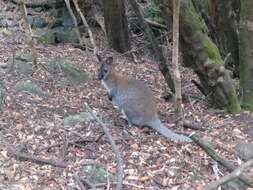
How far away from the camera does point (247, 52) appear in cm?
676

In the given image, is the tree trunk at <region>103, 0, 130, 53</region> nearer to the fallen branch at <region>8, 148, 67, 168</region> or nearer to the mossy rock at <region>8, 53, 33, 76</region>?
the mossy rock at <region>8, 53, 33, 76</region>

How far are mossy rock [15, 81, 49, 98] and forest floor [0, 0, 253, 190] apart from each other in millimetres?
82

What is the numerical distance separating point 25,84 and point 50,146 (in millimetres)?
1936

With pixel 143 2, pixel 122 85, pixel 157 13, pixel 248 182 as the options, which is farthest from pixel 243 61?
pixel 143 2

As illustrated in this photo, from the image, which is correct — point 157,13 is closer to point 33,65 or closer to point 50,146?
point 33,65

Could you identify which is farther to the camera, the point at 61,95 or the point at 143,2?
the point at 143,2

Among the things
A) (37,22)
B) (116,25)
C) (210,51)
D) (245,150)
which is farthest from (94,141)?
(37,22)

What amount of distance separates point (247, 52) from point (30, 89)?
284cm

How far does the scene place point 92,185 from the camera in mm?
4578

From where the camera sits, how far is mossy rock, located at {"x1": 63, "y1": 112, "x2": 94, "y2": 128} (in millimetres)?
5824

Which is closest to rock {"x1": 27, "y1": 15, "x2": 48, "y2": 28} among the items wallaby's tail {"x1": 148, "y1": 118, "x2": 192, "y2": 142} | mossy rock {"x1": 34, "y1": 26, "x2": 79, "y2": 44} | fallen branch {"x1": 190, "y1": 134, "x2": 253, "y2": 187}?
mossy rock {"x1": 34, "y1": 26, "x2": 79, "y2": 44}

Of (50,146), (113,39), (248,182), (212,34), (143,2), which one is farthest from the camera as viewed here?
(143,2)

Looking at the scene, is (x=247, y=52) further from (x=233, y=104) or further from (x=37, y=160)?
(x=37, y=160)

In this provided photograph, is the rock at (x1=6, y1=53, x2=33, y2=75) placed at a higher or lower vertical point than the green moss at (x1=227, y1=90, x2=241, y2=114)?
higher
